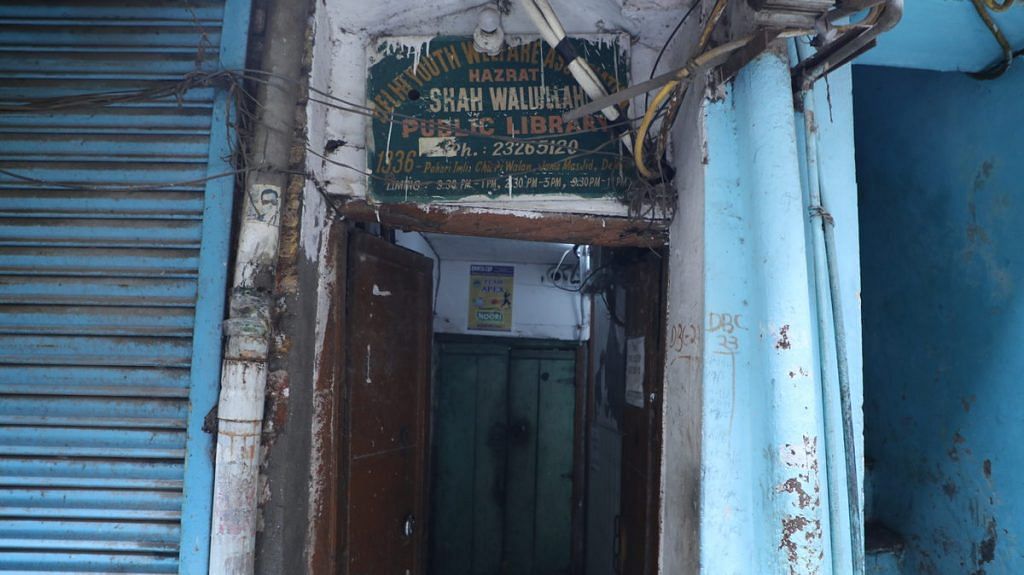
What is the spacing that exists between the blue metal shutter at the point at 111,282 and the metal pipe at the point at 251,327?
145 mm

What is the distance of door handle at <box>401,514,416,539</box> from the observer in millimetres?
2996

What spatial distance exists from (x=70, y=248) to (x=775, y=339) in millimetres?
2513

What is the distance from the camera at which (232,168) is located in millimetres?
2166

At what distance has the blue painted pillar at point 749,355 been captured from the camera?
5.75 feet

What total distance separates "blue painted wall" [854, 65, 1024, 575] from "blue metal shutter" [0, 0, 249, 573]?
3.16 metres

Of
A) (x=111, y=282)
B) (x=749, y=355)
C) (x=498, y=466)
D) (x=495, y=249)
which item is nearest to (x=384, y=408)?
(x=111, y=282)

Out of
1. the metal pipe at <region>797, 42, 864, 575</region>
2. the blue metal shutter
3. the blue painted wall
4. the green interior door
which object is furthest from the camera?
the green interior door

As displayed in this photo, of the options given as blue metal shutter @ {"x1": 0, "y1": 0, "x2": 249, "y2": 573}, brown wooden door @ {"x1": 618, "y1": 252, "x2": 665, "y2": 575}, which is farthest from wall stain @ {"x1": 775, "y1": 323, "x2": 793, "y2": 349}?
blue metal shutter @ {"x1": 0, "y1": 0, "x2": 249, "y2": 573}

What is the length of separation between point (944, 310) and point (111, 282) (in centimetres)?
365

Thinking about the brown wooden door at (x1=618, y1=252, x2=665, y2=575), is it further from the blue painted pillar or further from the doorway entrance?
the blue painted pillar

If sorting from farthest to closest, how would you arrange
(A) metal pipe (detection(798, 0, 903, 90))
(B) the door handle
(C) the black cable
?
1. (B) the door handle
2. (C) the black cable
3. (A) metal pipe (detection(798, 0, 903, 90))

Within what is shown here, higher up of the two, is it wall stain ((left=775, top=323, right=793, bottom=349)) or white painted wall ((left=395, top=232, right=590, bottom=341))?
white painted wall ((left=395, top=232, right=590, bottom=341))

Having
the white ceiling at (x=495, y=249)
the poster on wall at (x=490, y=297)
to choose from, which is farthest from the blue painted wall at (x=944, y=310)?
the poster on wall at (x=490, y=297)

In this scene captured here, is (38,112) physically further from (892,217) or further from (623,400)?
(892,217)
